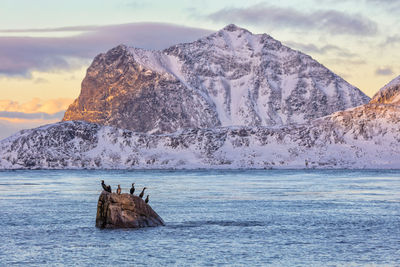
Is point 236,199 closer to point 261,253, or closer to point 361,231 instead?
point 361,231

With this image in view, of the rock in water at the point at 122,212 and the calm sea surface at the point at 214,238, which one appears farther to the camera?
the rock in water at the point at 122,212

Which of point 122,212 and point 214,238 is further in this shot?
point 122,212

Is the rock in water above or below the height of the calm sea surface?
above

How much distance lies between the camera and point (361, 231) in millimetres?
70938

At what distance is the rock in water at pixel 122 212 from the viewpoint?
213 ft

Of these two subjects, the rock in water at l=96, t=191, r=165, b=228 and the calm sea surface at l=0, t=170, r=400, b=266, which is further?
the rock in water at l=96, t=191, r=165, b=228

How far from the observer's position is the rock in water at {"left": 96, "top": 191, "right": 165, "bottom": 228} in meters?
65.1

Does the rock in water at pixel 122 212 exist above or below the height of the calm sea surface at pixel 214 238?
above

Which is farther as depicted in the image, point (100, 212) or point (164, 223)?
point (164, 223)

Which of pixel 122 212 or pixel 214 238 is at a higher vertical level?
pixel 122 212

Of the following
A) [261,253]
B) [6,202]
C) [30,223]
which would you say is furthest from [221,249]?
[6,202]

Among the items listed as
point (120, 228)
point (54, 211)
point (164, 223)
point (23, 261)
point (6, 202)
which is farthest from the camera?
point (6, 202)

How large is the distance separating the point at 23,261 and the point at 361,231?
119 feet

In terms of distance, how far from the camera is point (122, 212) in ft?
219
